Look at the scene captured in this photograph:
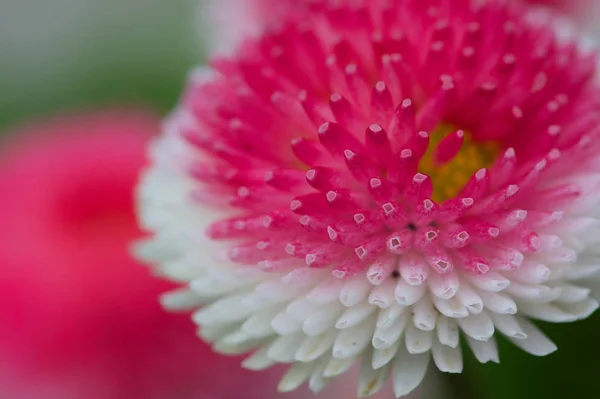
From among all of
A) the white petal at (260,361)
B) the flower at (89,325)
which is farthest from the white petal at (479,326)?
the flower at (89,325)

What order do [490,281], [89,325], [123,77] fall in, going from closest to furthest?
[490,281] < [89,325] < [123,77]

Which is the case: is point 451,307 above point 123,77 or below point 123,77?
below

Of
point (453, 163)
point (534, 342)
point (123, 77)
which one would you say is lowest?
point (534, 342)

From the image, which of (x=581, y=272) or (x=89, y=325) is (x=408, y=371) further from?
(x=89, y=325)

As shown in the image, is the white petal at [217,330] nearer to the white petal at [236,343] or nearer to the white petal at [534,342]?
the white petal at [236,343]

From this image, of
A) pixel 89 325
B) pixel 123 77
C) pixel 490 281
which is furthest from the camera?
pixel 123 77

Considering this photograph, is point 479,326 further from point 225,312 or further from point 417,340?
point 225,312

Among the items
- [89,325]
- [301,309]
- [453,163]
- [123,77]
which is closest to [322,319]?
[301,309]

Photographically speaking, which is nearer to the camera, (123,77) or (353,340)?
(353,340)

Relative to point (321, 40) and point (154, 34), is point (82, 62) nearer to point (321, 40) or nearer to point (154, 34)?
point (154, 34)
